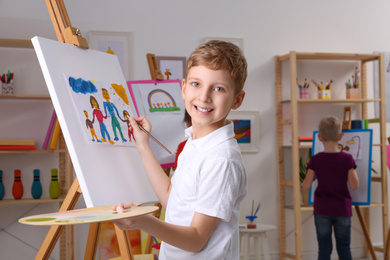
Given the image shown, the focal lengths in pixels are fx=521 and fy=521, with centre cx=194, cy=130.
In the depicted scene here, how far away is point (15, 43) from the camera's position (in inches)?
159

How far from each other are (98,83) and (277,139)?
2988mm

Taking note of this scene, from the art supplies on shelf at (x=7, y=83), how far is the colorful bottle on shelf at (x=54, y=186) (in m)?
0.72

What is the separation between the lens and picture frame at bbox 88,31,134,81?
4418 millimetres

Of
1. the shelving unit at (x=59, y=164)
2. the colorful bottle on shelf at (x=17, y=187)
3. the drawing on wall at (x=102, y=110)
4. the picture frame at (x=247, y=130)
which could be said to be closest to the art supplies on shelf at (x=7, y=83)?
the shelving unit at (x=59, y=164)

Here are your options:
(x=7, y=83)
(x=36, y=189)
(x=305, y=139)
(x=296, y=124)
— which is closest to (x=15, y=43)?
(x=7, y=83)

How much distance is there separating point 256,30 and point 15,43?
84.5 inches

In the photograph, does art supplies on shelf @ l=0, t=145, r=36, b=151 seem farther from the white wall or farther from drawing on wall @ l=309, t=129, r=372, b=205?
drawing on wall @ l=309, t=129, r=372, b=205

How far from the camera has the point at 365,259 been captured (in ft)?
16.5

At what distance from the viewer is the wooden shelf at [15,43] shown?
3.97 metres

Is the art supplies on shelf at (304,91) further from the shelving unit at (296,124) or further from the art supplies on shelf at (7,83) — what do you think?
the art supplies on shelf at (7,83)

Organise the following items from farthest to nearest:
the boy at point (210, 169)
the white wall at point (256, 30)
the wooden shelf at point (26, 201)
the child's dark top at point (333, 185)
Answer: the white wall at point (256, 30)
the wooden shelf at point (26, 201)
the child's dark top at point (333, 185)
the boy at point (210, 169)

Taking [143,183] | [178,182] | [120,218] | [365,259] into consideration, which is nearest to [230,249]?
[178,182]

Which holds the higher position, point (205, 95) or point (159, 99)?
point (159, 99)

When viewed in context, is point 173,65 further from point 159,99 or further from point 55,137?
point 159,99
